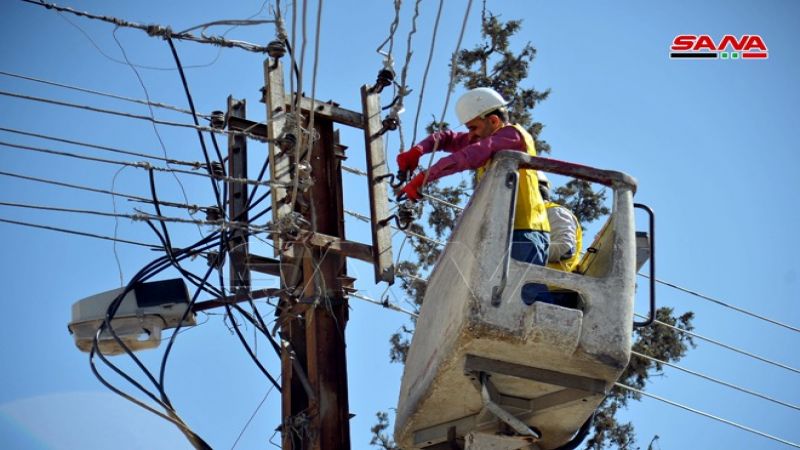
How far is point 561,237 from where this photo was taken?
31.6 feet

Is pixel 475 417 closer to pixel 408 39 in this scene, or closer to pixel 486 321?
pixel 486 321

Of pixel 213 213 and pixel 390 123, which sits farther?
pixel 213 213

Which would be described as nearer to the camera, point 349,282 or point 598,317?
point 598,317

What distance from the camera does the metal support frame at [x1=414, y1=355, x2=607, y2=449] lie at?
8.88 metres

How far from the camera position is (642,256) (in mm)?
9648

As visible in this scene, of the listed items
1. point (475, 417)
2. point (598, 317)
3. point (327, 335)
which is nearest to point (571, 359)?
point (598, 317)

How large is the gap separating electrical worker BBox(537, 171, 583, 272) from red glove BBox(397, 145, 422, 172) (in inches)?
40.2

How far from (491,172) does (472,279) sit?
80cm

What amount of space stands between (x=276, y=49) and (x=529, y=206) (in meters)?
2.73

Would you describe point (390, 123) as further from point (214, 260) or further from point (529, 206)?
point (529, 206)

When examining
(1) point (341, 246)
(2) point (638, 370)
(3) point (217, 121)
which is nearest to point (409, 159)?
(1) point (341, 246)

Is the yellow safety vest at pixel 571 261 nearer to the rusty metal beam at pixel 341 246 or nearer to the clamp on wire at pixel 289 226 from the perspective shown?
the rusty metal beam at pixel 341 246

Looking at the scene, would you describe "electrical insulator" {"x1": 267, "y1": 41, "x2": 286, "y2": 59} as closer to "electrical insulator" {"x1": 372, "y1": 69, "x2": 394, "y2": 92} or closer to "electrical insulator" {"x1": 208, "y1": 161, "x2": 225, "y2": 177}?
"electrical insulator" {"x1": 372, "y1": 69, "x2": 394, "y2": 92}

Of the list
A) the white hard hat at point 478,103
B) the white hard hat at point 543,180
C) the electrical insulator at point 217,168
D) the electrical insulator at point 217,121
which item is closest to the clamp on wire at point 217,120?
the electrical insulator at point 217,121
